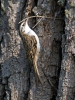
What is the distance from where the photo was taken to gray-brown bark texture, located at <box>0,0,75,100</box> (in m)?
3.07

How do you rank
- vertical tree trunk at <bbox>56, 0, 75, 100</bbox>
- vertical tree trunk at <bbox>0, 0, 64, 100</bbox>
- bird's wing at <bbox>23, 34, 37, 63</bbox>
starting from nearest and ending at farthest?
1. vertical tree trunk at <bbox>56, 0, 75, 100</bbox>
2. vertical tree trunk at <bbox>0, 0, 64, 100</bbox>
3. bird's wing at <bbox>23, 34, 37, 63</bbox>

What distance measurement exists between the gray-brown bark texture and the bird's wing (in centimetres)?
5

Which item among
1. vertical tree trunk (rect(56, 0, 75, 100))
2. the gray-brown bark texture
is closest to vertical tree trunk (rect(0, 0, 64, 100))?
the gray-brown bark texture

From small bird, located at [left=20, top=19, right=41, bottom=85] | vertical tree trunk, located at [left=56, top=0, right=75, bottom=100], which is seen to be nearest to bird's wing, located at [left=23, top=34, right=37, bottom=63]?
small bird, located at [left=20, top=19, right=41, bottom=85]

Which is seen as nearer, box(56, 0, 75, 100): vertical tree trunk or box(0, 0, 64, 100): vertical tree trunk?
box(56, 0, 75, 100): vertical tree trunk

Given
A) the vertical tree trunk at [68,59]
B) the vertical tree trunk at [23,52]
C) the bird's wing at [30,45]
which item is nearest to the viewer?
the vertical tree trunk at [68,59]

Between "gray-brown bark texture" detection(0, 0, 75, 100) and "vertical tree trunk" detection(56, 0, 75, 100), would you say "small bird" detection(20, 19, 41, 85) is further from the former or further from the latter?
"vertical tree trunk" detection(56, 0, 75, 100)

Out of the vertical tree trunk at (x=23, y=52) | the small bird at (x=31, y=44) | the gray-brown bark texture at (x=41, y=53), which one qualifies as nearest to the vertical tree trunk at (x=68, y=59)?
the gray-brown bark texture at (x=41, y=53)

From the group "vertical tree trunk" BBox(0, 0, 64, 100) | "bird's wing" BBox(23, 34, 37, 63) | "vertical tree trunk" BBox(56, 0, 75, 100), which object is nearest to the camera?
"vertical tree trunk" BBox(56, 0, 75, 100)

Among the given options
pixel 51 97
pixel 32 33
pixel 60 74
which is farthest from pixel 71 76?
pixel 32 33

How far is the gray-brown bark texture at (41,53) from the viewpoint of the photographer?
307 centimetres

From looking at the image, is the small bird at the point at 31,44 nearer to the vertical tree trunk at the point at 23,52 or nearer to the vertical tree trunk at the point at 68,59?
the vertical tree trunk at the point at 23,52

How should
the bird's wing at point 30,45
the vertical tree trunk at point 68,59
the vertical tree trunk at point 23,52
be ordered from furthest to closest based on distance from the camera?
the bird's wing at point 30,45 < the vertical tree trunk at point 23,52 < the vertical tree trunk at point 68,59

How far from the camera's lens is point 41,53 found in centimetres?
331
